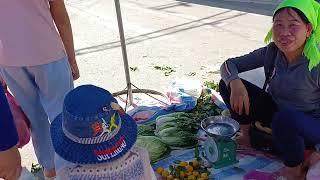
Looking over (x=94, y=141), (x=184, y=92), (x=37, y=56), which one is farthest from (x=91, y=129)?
(x=184, y=92)

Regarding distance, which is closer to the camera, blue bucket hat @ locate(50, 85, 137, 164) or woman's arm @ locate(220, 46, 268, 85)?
blue bucket hat @ locate(50, 85, 137, 164)

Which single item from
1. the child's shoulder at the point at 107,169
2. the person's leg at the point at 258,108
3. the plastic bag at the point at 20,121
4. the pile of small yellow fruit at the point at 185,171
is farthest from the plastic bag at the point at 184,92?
the child's shoulder at the point at 107,169

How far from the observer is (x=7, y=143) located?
1.62 m

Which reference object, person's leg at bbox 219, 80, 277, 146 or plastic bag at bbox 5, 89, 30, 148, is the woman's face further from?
plastic bag at bbox 5, 89, 30, 148

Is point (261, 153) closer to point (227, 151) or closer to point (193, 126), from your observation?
point (227, 151)

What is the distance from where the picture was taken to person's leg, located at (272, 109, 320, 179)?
2.46 metres

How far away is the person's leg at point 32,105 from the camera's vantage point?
98.8 inches

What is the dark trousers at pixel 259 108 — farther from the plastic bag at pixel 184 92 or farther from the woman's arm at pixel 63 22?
the woman's arm at pixel 63 22

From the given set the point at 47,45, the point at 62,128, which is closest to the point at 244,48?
the point at 47,45

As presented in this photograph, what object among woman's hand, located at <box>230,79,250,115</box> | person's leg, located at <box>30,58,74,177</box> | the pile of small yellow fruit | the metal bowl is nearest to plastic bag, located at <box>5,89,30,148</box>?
person's leg, located at <box>30,58,74,177</box>

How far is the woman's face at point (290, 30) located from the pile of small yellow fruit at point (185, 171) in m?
0.96

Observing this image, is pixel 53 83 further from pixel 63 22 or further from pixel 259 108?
pixel 259 108

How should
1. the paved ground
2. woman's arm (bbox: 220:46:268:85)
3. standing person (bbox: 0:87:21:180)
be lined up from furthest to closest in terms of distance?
the paved ground < woman's arm (bbox: 220:46:268:85) < standing person (bbox: 0:87:21:180)

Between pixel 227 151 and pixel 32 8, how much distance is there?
1.52 m
